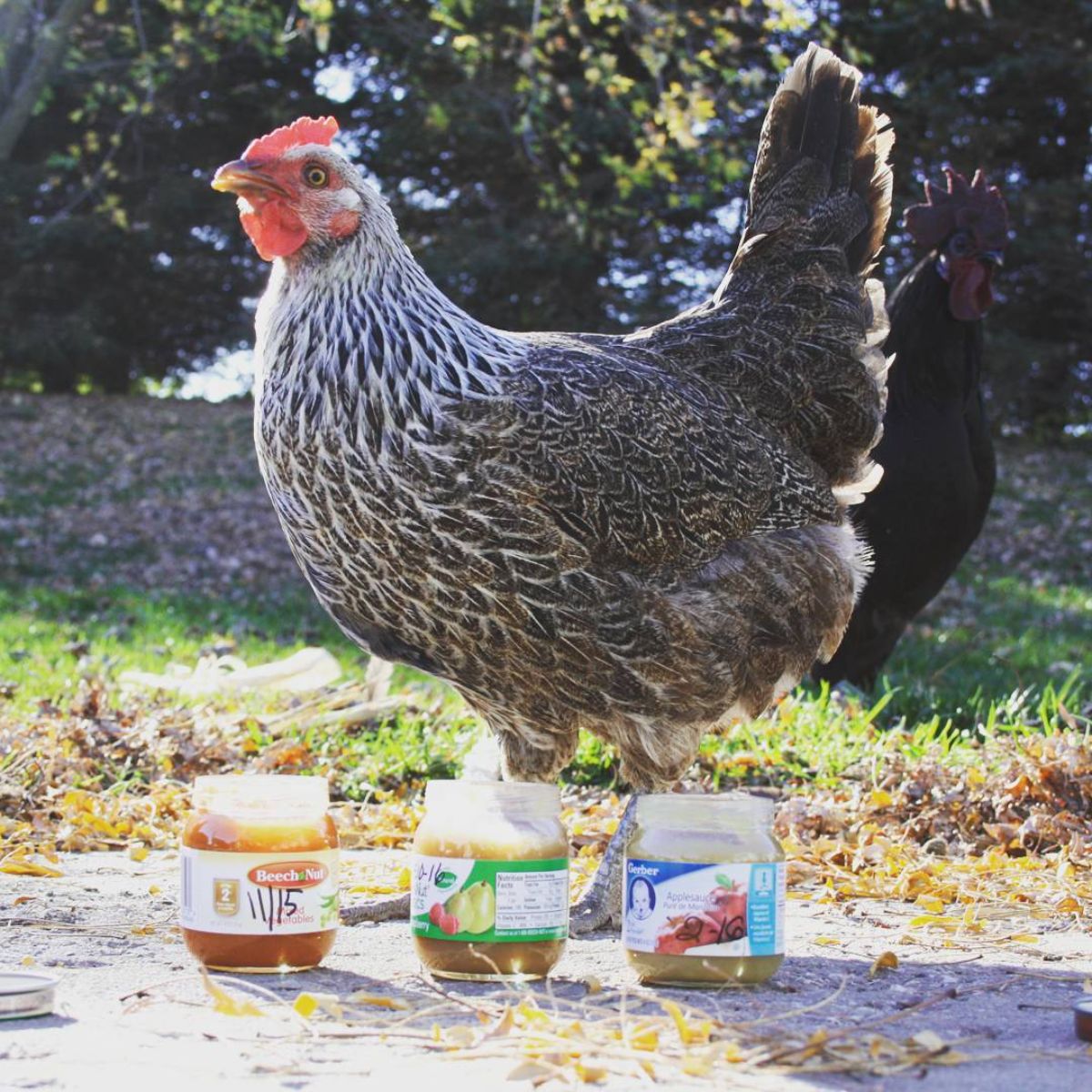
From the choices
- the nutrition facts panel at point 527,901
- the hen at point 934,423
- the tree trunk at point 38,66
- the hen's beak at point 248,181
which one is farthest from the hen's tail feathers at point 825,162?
the tree trunk at point 38,66

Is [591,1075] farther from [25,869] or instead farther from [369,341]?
[25,869]

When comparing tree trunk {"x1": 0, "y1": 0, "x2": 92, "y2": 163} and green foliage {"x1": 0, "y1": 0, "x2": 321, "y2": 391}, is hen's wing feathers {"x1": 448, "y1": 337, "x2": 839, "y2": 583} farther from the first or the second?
green foliage {"x1": 0, "y1": 0, "x2": 321, "y2": 391}

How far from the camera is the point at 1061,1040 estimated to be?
2.19m

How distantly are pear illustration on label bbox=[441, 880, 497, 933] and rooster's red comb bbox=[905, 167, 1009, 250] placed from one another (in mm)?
4344

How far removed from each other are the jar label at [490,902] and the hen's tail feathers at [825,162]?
8.32 feet

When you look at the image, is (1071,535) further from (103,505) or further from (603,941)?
(603,941)

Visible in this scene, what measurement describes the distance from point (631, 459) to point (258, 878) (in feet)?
4.44

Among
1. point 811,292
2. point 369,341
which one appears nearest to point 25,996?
point 369,341

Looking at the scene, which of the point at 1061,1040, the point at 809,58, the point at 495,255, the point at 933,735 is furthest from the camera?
the point at 495,255

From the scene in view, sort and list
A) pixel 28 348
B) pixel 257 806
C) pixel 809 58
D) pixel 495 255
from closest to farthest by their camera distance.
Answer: pixel 257 806 < pixel 809 58 < pixel 495 255 < pixel 28 348

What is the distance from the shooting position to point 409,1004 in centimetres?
236

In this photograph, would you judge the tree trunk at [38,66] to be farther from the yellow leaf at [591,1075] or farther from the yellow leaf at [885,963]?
the yellow leaf at [591,1075]

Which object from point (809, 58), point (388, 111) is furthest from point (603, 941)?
point (388, 111)

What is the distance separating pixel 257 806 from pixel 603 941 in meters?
0.94
